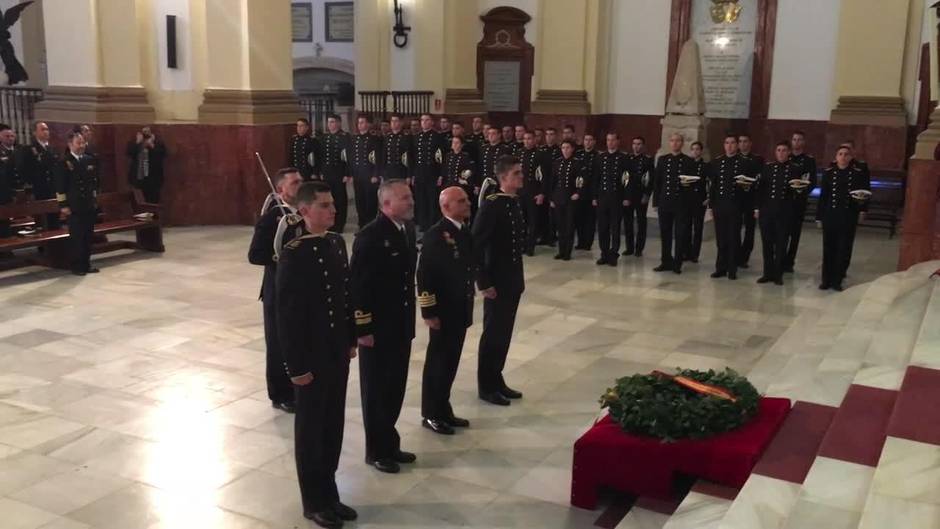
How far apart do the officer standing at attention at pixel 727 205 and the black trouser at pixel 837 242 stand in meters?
1.04

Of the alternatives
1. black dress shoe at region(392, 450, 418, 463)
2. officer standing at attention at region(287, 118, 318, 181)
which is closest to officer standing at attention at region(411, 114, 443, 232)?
officer standing at attention at region(287, 118, 318, 181)

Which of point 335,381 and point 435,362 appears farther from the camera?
point 435,362

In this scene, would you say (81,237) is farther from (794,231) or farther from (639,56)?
(639,56)

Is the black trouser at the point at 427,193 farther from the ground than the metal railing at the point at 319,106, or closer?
closer

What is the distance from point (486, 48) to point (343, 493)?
15526 millimetres

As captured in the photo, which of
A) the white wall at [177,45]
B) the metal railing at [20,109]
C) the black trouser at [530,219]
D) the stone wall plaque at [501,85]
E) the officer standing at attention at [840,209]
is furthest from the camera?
the stone wall plaque at [501,85]

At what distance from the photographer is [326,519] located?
4.74 metres

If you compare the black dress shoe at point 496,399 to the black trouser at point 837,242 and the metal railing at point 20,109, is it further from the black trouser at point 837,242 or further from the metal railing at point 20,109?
the metal railing at point 20,109

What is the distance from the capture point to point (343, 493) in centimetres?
514

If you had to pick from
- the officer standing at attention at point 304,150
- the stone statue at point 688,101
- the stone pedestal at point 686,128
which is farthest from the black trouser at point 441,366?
the stone statue at point 688,101

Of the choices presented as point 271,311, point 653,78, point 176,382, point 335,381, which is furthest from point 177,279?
point 653,78

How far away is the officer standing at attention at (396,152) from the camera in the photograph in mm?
13828

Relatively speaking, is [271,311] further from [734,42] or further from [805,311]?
[734,42]

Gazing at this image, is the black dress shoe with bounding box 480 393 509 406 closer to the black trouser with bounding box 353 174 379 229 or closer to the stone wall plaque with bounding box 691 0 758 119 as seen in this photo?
the black trouser with bounding box 353 174 379 229
